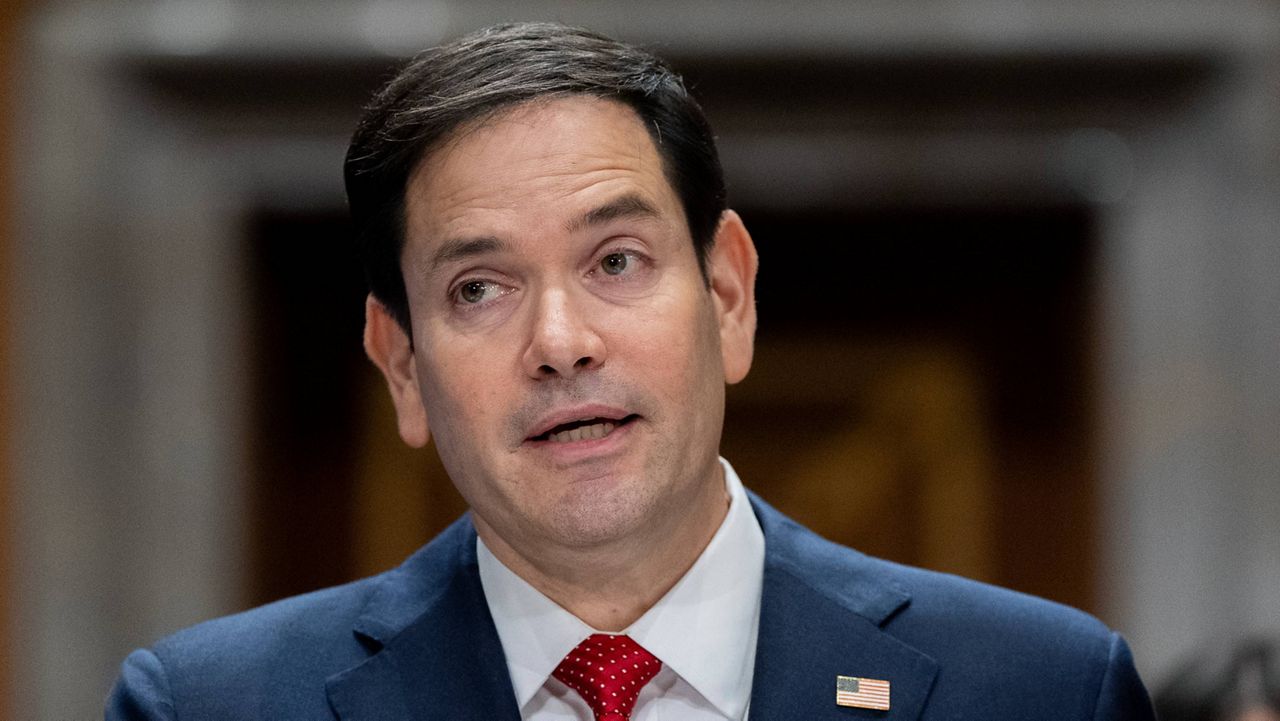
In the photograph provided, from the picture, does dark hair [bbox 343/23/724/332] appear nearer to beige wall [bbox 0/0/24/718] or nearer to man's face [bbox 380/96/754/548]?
man's face [bbox 380/96/754/548]

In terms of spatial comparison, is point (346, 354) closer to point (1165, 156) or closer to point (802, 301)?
point (802, 301)

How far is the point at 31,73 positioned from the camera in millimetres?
5086

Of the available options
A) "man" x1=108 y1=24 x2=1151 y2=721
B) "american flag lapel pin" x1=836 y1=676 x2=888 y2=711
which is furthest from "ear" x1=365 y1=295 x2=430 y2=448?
"american flag lapel pin" x1=836 y1=676 x2=888 y2=711

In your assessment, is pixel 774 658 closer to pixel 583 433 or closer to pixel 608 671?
pixel 608 671

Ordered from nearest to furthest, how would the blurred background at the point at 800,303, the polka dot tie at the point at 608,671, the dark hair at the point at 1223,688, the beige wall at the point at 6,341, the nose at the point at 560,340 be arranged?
the nose at the point at 560,340 → the polka dot tie at the point at 608,671 → the dark hair at the point at 1223,688 → the beige wall at the point at 6,341 → the blurred background at the point at 800,303

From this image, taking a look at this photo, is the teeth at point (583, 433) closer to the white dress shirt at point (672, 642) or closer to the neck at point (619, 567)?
the neck at point (619, 567)

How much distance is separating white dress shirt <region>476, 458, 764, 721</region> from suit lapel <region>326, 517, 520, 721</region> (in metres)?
0.03

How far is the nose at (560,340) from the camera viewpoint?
2213 millimetres

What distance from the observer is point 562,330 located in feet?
7.29

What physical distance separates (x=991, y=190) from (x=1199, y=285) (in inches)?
28.5

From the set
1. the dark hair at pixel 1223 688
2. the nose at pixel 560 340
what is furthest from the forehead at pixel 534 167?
the dark hair at pixel 1223 688

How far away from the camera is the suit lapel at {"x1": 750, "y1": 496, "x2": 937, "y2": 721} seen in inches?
92.3

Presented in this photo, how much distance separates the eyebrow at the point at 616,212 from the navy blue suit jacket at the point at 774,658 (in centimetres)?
56

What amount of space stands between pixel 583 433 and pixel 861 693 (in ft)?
1.78
